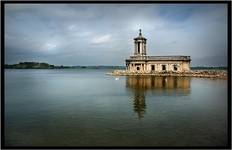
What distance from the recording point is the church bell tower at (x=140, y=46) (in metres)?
37.8

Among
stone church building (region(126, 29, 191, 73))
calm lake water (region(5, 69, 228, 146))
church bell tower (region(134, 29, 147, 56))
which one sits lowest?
calm lake water (region(5, 69, 228, 146))

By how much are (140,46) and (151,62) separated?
105 inches

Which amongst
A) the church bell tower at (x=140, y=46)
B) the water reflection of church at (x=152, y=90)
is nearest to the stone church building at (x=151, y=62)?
the church bell tower at (x=140, y=46)

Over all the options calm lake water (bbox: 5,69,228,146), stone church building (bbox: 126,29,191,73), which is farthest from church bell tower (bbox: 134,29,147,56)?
calm lake water (bbox: 5,69,228,146)

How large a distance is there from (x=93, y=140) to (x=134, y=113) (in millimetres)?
3131

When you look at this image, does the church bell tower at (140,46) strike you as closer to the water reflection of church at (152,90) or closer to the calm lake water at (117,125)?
the water reflection of church at (152,90)

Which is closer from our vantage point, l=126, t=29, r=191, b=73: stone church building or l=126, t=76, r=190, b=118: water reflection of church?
l=126, t=76, r=190, b=118: water reflection of church

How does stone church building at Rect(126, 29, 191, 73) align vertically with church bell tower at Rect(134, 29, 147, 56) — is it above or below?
below

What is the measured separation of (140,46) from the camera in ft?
125

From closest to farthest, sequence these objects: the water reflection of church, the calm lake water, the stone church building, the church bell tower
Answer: the calm lake water < the water reflection of church < the stone church building < the church bell tower

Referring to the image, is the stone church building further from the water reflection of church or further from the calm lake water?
the calm lake water

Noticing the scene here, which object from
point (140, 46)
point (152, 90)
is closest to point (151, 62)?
point (140, 46)

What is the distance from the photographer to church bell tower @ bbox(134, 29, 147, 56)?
37.8 metres

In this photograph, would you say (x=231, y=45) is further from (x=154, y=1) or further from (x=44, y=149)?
(x=44, y=149)
